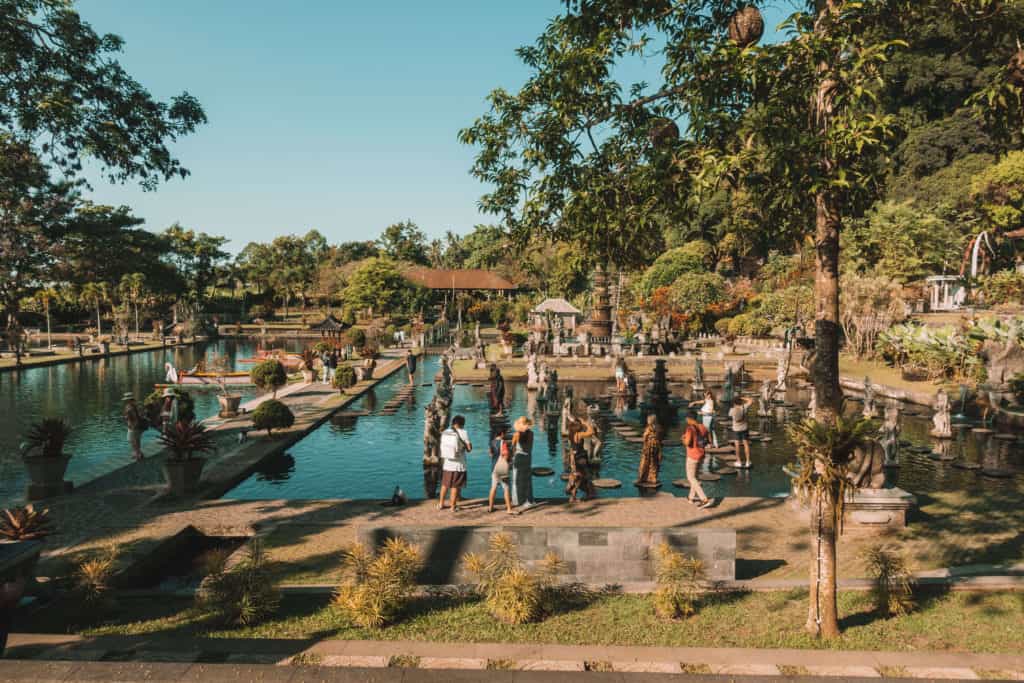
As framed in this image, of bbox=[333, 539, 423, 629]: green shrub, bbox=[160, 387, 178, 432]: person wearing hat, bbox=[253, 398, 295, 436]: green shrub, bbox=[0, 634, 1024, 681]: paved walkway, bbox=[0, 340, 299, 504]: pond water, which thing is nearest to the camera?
bbox=[0, 634, 1024, 681]: paved walkway

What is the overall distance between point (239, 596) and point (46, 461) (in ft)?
28.8

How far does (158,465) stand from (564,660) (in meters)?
13.9

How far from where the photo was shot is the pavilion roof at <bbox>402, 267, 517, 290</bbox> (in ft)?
282

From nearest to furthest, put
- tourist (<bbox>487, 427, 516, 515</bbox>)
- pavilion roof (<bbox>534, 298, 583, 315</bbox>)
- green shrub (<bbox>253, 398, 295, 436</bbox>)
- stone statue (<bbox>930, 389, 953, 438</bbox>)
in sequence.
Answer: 1. tourist (<bbox>487, 427, 516, 515</bbox>)
2. green shrub (<bbox>253, 398, 295, 436</bbox>)
3. stone statue (<bbox>930, 389, 953, 438</bbox>)
4. pavilion roof (<bbox>534, 298, 583, 315</bbox>)

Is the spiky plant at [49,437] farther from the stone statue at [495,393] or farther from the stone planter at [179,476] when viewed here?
the stone statue at [495,393]

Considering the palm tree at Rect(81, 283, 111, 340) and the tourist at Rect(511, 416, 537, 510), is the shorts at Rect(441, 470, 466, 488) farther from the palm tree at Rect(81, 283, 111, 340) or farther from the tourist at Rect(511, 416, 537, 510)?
the palm tree at Rect(81, 283, 111, 340)

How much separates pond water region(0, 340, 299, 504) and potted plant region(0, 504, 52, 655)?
6.21 meters

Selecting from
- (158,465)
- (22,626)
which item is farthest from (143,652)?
(158,465)

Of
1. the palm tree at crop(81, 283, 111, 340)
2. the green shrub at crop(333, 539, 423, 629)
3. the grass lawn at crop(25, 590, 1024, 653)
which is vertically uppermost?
the palm tree at crop(81, 283, 111, 340)

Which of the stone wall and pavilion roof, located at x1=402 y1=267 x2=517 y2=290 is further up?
pavilion roof, located at x1=402 y1=267 x2=517 y2=290

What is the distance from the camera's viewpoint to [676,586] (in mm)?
7422

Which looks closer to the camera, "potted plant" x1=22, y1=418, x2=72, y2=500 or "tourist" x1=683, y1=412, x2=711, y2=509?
"tourist" x1=683, y1=412, x2=711, y2=509

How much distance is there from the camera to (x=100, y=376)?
38.4 metres

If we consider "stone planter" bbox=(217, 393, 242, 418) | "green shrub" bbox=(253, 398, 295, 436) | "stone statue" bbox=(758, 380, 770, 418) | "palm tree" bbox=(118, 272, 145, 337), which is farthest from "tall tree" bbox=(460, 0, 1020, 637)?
"palm tree" bbox=(118, 272, 145, 337)
